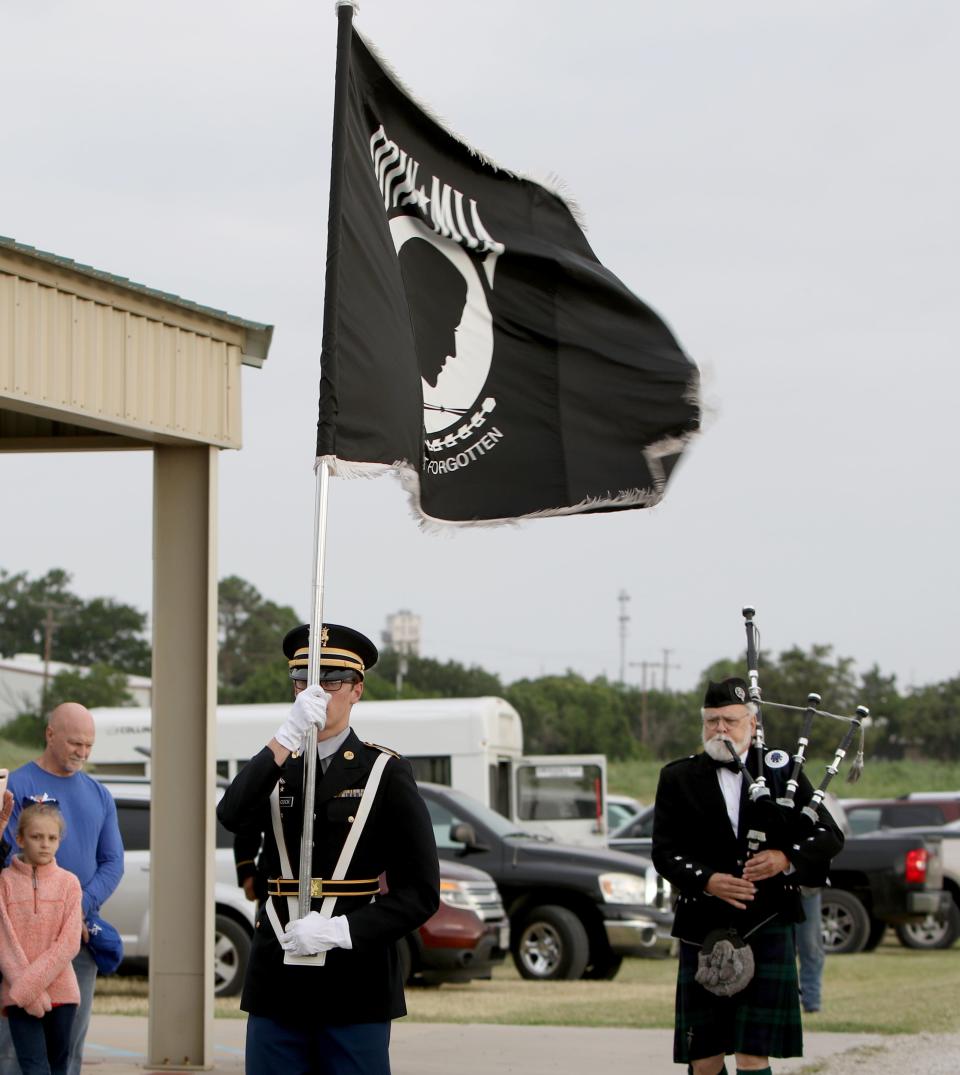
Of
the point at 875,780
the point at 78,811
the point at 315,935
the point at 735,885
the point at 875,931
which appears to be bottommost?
the point at 875,780

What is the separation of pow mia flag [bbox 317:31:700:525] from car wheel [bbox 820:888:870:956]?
14.8 metres

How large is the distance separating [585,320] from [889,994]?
1003 centimetres

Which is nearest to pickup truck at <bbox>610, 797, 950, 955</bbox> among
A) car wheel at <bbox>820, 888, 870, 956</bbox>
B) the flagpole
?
car wheel at <bbox>820, 888, 870, 956</bbox>

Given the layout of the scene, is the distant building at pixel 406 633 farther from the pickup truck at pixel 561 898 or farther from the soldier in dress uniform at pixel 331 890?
the soldier in dress uniform at pixel 331 890

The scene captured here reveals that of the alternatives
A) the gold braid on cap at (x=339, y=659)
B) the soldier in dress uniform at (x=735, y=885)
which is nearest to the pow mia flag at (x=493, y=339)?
the gold braid on cap at (x=339, y=659)

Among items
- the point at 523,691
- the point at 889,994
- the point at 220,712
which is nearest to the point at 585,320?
the point at 889,994

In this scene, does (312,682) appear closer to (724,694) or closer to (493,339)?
(493,339)

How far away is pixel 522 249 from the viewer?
7.20 metres

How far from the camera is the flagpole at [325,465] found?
16.4 feet

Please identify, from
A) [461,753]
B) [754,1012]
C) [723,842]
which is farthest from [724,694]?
[461,753]

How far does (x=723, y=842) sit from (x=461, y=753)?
16.2 metres

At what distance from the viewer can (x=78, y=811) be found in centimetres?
742

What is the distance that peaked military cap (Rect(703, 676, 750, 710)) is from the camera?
724cm

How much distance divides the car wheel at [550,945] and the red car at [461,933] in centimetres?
125
